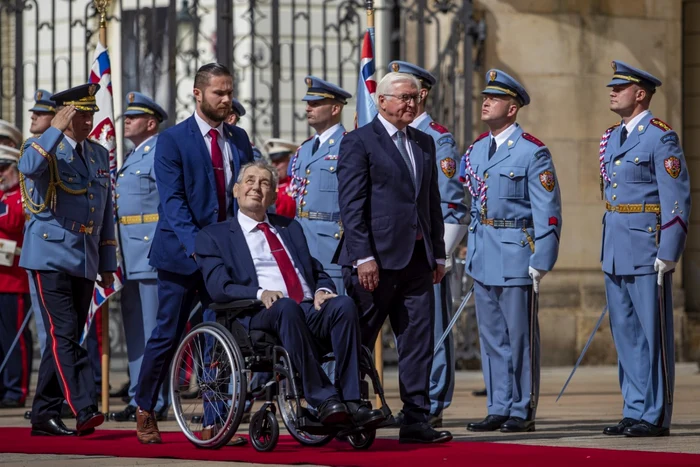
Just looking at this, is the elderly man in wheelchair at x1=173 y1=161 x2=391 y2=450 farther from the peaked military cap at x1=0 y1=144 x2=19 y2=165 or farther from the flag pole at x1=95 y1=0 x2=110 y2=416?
the peaked military cap at x1=0 y1=144 x2=19 y2=165

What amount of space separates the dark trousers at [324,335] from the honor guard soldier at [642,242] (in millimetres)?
1643

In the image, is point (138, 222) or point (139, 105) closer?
point (138, 222)

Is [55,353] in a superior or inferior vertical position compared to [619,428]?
superior

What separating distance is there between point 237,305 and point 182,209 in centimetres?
62

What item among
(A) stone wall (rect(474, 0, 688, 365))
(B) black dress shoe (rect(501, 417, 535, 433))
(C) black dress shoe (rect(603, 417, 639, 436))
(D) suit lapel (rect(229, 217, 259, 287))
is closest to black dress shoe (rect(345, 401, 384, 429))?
(D) suit lapel (rect(229, 217, 259, 287))

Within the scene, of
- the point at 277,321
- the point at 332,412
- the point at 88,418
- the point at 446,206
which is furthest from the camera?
the point at 446,206

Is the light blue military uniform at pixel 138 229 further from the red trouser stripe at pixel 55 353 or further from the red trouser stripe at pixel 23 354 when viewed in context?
the red trouser stripe at pixel 55 353

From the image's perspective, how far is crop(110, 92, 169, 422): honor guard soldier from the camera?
9.78 m

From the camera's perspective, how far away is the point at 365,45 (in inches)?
385

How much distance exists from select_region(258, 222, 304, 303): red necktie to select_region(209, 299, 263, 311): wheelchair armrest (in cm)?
28

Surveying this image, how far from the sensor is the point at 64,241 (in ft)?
27.1

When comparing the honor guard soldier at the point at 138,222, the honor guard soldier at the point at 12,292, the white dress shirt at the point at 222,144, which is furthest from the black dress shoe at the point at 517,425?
the honor guard soldier at the point at 12,292

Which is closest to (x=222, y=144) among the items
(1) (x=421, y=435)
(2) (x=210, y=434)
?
(2) (x=210, y=434)

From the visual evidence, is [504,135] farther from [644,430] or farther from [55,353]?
[55,353]
